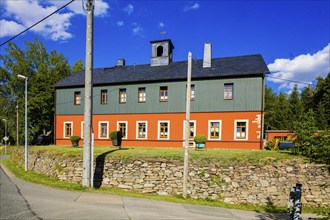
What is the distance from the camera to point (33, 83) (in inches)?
1661

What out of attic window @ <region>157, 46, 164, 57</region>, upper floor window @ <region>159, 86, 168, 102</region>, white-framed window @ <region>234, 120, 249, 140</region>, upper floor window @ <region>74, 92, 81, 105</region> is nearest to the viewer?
white-framed window @ <region>234, 120, 249, 140</region>

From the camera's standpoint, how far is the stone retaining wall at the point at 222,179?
38.7ft

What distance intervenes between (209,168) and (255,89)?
11.0 m

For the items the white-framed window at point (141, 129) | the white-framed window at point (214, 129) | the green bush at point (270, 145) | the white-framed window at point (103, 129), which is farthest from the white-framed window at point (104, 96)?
the green bush at point (270, 145)

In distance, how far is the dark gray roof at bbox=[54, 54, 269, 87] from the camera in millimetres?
21606

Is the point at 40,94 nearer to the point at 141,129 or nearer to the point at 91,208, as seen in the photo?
the point at 141,129

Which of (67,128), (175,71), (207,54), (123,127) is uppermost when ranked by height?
(207,54)

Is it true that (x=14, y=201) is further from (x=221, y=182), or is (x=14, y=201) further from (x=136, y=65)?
(x=136, y=65)

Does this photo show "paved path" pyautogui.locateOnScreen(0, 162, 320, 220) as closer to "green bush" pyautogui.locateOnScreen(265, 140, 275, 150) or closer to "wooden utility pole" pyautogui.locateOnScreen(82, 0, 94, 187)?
"wooden utility pole" pyautogui.locateOnScreen(82, 0, 94, 187)

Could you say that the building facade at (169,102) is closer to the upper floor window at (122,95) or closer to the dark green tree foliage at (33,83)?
the upper floor window at (122,95)

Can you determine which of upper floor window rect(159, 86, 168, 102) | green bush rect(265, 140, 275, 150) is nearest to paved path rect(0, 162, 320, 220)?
green bush rect(265, 140, 275, 150)

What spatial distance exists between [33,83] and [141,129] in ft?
95.8

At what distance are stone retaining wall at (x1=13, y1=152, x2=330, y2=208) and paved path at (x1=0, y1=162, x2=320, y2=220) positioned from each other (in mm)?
1976

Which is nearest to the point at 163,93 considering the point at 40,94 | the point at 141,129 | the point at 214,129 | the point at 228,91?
the point at 141,129
